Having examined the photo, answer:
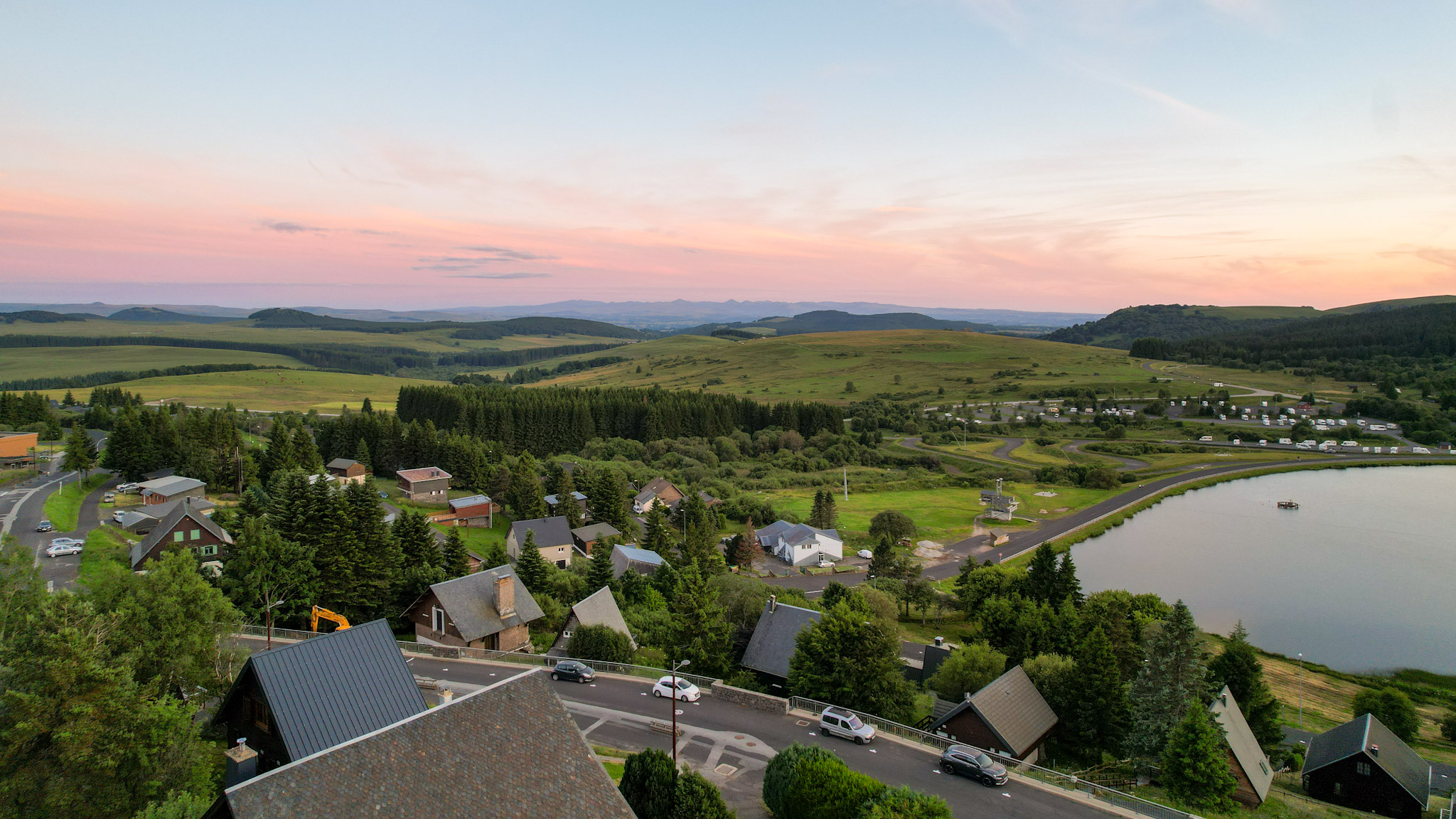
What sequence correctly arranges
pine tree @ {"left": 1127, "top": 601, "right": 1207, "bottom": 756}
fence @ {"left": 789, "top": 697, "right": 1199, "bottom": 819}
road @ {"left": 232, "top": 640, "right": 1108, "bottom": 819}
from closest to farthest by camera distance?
fence @ {"left": 789, "top": 697, "right": 1199, "bottom": 819} → road @ {"left": 232, "top": 640, "right": 1108, "bottom": 819} → pine tree @ {"left": 1127, "top": 601, "right": 1207, "bottom": 756}

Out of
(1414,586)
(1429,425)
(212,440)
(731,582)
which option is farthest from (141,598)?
(1429,425)

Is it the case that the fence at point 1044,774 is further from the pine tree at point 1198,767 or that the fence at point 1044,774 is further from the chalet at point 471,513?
the chalet at point 471,513

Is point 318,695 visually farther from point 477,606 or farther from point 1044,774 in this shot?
point 1044,774

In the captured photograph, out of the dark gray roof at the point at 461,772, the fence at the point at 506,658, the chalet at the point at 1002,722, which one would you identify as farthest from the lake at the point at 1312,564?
the dark gray roof at the point at 461,772

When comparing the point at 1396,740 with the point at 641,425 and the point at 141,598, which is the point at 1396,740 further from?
the point at 641,425

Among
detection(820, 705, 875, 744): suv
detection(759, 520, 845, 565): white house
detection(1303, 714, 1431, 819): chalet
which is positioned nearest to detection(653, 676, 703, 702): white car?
detection(820, 705, 875, 744): suv

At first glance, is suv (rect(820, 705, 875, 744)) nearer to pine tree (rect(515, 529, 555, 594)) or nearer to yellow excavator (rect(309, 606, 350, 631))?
pine tree (rect(515, 529, 555, 594))
